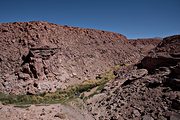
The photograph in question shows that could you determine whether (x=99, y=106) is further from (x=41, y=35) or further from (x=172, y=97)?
(x=41, y=35)

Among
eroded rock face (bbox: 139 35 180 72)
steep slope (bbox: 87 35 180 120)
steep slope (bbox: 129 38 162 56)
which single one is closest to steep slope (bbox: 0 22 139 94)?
steep slope (bbox: 129 38 162 56)

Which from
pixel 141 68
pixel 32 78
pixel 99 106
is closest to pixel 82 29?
pixel 32 78

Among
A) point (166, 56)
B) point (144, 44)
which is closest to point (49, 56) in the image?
point (166, 56)

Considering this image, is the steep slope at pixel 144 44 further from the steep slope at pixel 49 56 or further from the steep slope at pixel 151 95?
the steep slope at pixel 151 95

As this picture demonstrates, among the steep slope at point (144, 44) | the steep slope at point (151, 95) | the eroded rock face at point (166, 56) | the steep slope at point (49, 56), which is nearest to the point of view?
the steep slope at point (151, 95)

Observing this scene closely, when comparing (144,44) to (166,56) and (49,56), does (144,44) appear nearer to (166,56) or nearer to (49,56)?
(49,56)

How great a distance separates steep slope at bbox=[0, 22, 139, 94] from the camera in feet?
78.2

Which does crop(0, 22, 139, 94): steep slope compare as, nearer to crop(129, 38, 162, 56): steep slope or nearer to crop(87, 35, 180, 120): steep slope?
crop(129, 38, 162, 56): steep slope

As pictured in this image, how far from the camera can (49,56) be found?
85.3 ft

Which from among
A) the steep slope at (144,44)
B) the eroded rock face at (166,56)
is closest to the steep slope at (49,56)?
the steep slope at (144,44)

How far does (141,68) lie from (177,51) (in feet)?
15.5

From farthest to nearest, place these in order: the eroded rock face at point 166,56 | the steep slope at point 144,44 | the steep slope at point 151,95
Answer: the steep slope at point 144,44, the eroded rock face at point 166,56, the steep slope at point 151,95

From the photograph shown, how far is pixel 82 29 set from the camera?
3441 cm

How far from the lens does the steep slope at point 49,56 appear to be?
78.2 ft
